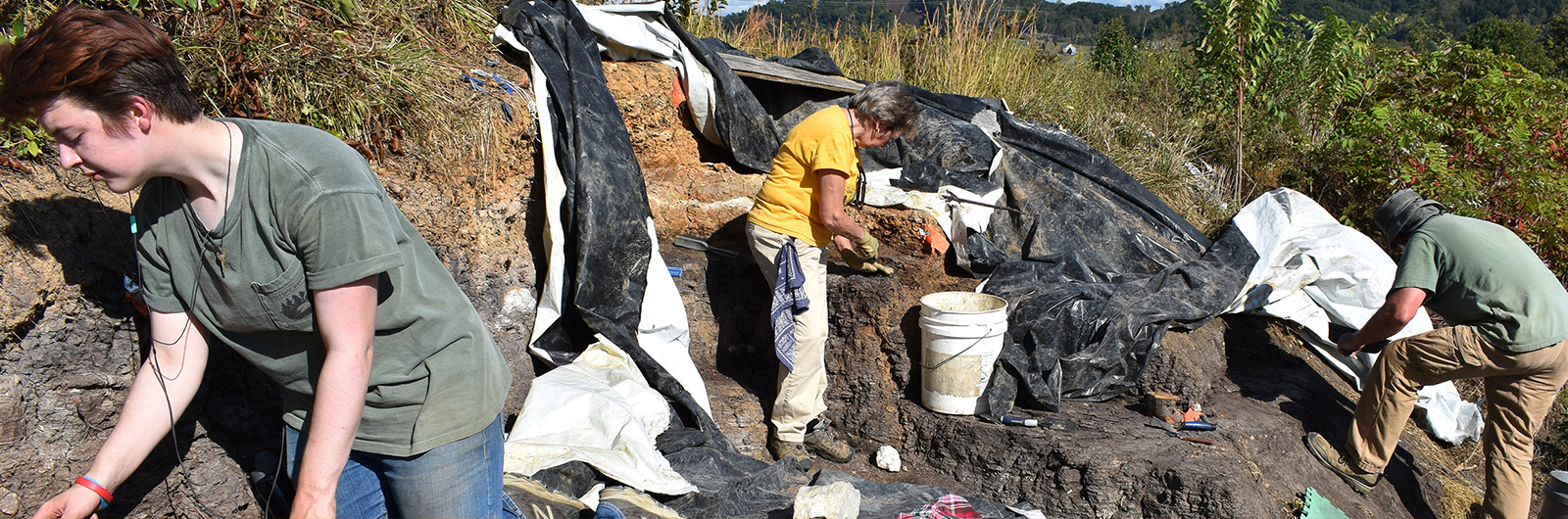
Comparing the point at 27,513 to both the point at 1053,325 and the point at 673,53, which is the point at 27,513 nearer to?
the point at 673,53

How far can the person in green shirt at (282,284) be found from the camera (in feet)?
4.07

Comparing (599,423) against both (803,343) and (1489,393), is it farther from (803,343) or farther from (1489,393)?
(1489,393)

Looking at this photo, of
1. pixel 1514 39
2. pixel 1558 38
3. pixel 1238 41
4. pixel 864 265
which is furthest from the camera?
pixel 1558 38

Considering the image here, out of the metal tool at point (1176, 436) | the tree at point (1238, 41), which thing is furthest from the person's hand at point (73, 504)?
the tree at point (1238, 41)

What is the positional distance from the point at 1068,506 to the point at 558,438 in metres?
2.26

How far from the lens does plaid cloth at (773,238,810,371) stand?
3729 mm

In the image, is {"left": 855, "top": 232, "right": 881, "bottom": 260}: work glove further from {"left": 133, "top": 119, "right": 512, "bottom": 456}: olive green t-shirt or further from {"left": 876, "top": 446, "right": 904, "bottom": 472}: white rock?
{"left": 133, "top": 119, "right": 512, "bottom": 456}: olive green t-shirt

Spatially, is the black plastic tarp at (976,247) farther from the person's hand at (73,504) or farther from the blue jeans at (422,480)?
the person's hand at (73,504)

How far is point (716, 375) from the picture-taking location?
441cm

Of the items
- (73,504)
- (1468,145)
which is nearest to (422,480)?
(73,504)

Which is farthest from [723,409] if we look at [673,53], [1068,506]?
[673,53]

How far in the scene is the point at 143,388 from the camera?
62.7 inches

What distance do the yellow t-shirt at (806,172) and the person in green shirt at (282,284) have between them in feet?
6.78

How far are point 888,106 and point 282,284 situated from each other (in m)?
2.60
